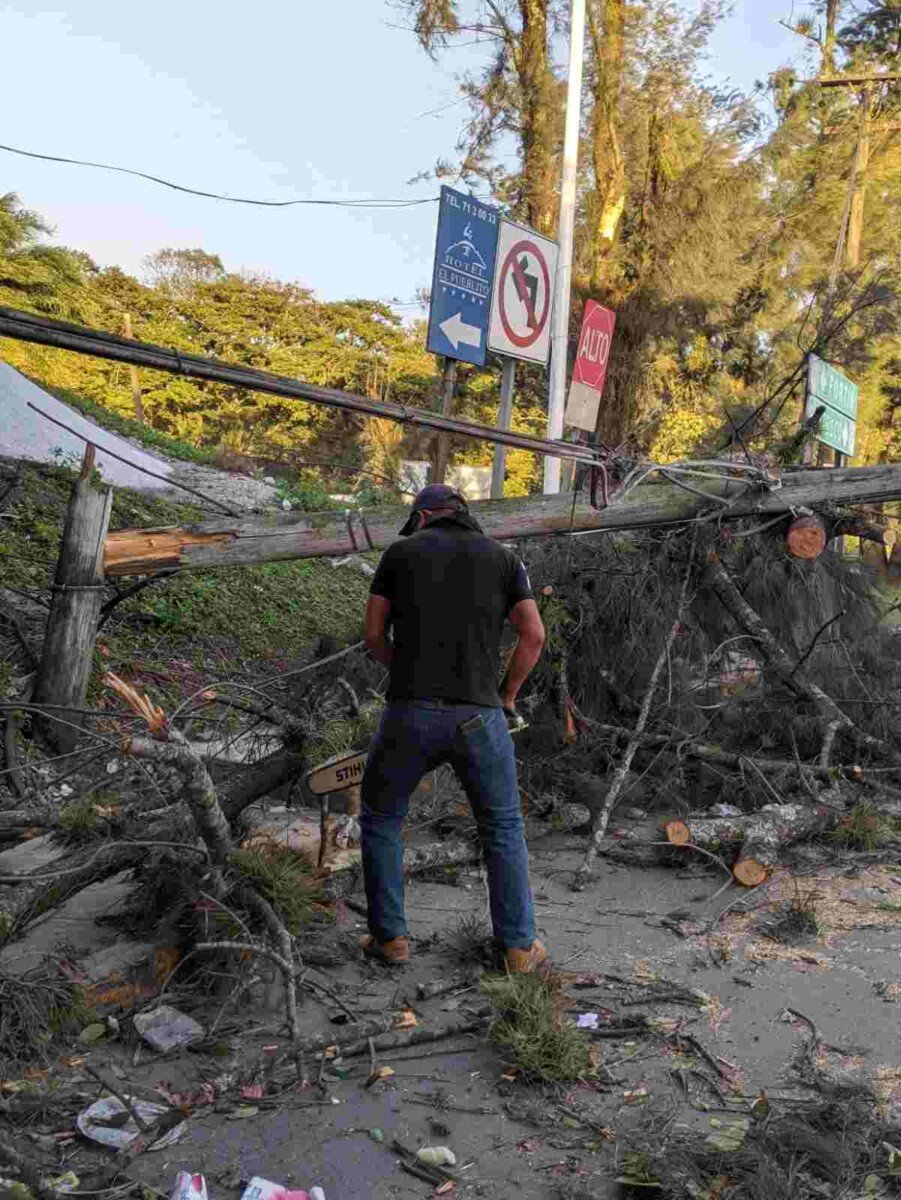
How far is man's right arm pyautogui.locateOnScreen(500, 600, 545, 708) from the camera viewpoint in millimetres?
3971

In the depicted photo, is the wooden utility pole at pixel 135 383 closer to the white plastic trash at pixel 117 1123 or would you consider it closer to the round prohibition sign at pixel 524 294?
the round prohibition sign at pixel 524 294

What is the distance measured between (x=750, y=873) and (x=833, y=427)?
4.39m

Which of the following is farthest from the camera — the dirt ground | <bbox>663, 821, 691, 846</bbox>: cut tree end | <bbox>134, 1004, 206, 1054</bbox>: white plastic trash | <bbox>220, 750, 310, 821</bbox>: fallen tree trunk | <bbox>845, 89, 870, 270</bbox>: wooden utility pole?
<bbox>845, 89, 870, 270</bbox>: wooden utility pole

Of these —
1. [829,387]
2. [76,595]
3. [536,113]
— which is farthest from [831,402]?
[536,113]

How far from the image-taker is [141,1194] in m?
2.60

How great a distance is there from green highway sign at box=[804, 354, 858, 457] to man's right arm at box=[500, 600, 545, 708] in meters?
4.38

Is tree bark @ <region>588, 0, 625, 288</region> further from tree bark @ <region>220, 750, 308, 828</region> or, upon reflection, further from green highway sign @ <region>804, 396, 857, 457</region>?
tree bark @ <region>220, 750, 308, 828</region>

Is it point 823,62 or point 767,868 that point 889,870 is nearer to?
point 767,868

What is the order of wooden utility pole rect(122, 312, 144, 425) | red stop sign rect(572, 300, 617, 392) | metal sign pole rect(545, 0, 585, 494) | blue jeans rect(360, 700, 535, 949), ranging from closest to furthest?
blue jeans rect(360, 700, 535, 949) → red stop sign rect(572, 300, 617, 392) → metal sign pole rect(545, 0, 585, 494) → wooden utility pole rect(122, 312, 144, 425)

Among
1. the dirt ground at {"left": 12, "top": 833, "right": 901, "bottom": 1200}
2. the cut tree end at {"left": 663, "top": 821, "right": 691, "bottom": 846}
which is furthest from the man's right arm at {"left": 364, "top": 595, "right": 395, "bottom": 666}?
the cut tree end at {"left": 663, "top": 821, "right": 691, "bottom": 846}

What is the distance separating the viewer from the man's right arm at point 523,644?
3.97 metres

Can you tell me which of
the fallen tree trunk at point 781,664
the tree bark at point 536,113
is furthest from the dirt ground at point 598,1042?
the tree bark at point 536,113

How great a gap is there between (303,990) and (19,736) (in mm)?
3586

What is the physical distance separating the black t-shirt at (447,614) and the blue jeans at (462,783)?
0.23 ft
